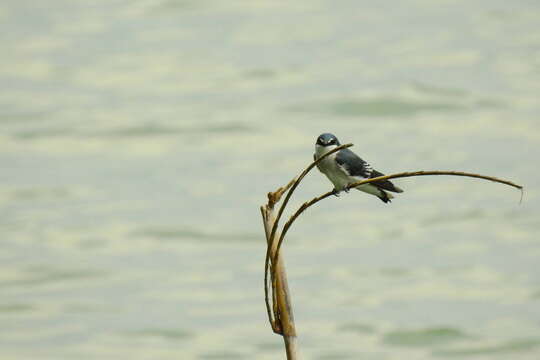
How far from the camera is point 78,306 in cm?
1508

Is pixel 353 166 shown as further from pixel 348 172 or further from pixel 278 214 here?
pixel 278 214

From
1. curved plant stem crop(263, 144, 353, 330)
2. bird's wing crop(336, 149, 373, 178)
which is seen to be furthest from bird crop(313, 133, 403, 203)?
curved plant stem crop(263, 144, 353, 330)

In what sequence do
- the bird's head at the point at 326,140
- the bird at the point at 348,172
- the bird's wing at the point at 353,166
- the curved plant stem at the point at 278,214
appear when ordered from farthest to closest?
the bird's wing at the point at 353,166
the bird at the point at 348,172
the bird's head at the point at 326,140
the curved plant stem at the point at 278,214

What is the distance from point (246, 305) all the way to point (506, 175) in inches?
165

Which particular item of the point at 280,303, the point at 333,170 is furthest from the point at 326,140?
the point at 280,303

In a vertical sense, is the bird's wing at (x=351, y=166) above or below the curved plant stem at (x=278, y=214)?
above

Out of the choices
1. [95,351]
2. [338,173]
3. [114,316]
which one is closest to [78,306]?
[114,316]

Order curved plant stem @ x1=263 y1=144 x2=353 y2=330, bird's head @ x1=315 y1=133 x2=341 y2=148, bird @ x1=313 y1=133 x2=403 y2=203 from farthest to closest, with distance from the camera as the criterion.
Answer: bird @ x1=313 y1=133 x2=403 y2=203 < bird's head @ x1=315 y1=133 x2=341 y2=148 < curved plant stem @ x1=263 y1=144 x2=353 y2=330

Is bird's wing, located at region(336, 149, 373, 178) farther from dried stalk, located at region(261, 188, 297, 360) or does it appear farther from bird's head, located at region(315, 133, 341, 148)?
dried stalk, located at region(261, 188, 297, 360)

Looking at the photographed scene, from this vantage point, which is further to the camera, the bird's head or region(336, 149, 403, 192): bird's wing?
region(336, 149, 403, 192): bird's wing

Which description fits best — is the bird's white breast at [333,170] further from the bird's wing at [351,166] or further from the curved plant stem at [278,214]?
the curved plant stem at [278,214]

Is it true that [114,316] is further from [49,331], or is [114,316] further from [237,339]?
[237,339]

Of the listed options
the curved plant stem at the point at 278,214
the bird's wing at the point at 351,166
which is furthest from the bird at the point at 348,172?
the curved plant stem at the point at 278,214

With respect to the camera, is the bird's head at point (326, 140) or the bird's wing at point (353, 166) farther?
the bird's wing at point (353, 166)
